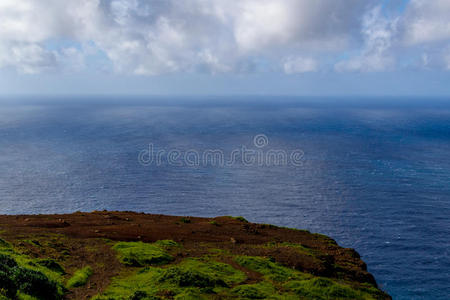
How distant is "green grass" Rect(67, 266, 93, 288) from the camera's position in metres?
27.0

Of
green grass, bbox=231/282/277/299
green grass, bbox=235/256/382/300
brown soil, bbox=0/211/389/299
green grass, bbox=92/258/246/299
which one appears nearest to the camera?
green grass, bbox=92/258/246/299

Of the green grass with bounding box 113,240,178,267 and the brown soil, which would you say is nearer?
the brown soil

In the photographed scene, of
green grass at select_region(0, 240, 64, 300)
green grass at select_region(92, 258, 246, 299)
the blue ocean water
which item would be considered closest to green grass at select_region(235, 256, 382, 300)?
green grass at select_region(92, 258, 246, 299)

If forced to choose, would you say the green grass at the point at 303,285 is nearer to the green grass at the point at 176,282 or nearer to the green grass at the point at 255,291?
the green grass at the point at 255,291

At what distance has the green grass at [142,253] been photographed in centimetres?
3375

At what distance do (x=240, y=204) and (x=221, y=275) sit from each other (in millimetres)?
55404

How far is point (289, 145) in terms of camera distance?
6457 inches

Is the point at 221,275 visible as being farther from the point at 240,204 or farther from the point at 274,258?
the point at 240,204

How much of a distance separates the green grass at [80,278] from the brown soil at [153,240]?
0.55m

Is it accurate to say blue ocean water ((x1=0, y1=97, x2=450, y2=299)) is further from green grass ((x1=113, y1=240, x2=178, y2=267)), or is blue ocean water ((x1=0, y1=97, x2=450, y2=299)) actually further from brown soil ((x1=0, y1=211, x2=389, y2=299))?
green grass ((x1=113, y1=240, x2=178, y2=267))

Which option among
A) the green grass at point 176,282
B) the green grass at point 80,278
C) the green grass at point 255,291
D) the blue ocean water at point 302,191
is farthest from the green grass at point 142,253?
the blue ocean water at point 302,191

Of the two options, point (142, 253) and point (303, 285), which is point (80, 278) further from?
point (303, 285)

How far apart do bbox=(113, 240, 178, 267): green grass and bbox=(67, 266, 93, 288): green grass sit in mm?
4043

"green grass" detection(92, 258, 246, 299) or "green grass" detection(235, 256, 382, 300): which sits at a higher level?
"green grass" detection(92, 258, 246, 299)
